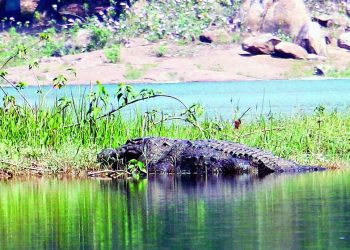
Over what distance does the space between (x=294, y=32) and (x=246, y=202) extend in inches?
2356

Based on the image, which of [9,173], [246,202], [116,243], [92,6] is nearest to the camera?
[116,243]

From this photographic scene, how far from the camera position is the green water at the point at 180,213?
1046cm

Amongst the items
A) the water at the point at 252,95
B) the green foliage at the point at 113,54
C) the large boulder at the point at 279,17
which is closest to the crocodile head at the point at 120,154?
the water at the point at 252,95

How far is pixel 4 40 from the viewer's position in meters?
75.0

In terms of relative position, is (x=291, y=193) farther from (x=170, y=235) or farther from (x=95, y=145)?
(x=95, y=145)

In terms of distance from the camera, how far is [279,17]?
73000 mm

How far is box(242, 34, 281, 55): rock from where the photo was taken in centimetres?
6775

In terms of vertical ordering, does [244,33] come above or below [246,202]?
above

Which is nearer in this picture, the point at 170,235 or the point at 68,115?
the point at 170,235

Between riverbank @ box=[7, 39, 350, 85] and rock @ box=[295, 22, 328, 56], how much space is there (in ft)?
2.19

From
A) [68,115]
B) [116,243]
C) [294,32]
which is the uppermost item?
[294,32]

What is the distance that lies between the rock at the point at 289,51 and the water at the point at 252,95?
389 cm

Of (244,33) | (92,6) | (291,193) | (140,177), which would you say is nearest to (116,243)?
(291,193)

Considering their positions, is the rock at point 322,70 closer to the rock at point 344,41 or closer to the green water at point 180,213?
the rock at point 344,41
